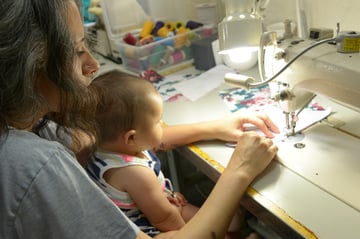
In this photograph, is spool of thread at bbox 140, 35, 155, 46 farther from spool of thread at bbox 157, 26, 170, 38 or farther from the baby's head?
the baby's head

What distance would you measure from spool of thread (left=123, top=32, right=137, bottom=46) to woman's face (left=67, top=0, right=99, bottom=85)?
987mm

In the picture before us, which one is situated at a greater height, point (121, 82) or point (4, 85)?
point (4, 85)

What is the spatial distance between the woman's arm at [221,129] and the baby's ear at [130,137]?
0.49 feet

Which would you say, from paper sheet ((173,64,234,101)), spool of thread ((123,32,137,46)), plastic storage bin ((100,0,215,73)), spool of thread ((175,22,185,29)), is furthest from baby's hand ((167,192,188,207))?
spool of thread ((175,22,185,29))

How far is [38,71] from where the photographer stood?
621 millimetres

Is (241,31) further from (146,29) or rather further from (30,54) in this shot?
(146,29)

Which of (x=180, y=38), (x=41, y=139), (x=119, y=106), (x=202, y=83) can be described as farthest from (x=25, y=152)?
(x=180, y=38)

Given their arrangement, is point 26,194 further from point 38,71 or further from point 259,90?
point 259,90

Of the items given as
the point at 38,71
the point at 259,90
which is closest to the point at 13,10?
the point at 38,71

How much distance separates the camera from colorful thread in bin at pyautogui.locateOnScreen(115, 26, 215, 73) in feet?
5.75

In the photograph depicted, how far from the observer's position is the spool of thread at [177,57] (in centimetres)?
178

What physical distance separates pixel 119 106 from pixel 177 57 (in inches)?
34.1

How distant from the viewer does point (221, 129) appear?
107 cm

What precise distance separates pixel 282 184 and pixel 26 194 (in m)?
0.55
